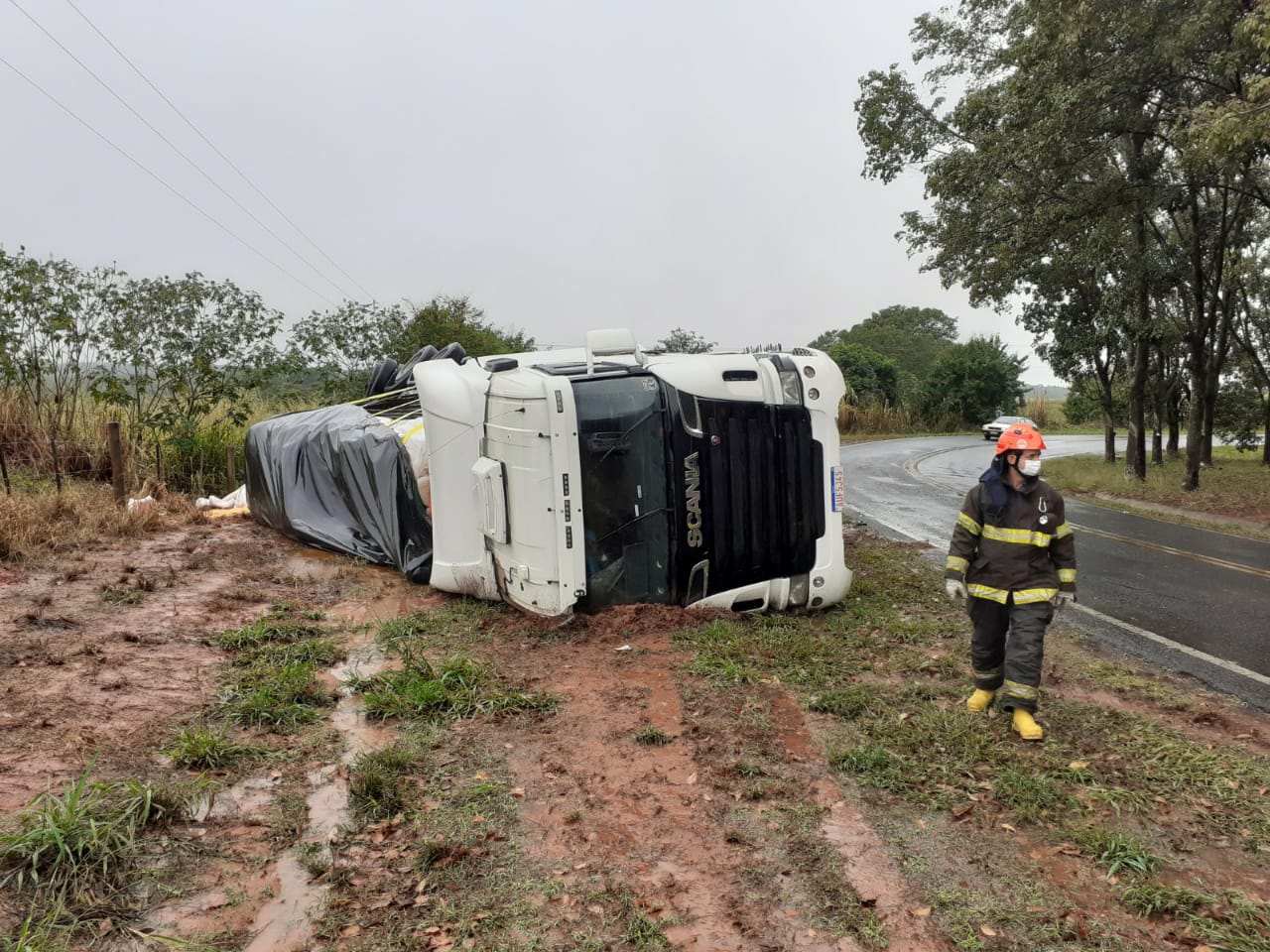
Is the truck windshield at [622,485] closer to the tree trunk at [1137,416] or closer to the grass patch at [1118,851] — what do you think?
the grass patch at [1118,851]

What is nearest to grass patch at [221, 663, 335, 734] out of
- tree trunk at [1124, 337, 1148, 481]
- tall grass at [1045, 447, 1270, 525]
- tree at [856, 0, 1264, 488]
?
tree at [856, 0, 1264, 488]

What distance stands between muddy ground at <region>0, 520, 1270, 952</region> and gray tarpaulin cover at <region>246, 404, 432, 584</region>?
86.3 inches

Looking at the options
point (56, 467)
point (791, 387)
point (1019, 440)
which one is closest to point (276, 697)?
point (791, 387)

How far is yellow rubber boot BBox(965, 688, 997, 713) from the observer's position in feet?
15.1

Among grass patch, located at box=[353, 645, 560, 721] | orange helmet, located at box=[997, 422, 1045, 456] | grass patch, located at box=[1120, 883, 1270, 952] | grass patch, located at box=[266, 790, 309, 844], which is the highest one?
orange helmet, located at box=[997, 422, 1045, 456]

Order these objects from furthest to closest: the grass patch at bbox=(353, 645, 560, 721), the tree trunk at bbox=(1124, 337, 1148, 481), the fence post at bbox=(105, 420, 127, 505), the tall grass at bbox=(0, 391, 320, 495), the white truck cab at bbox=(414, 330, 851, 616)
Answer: the tree trunk at bbox=(1124, 337, 1148, 481) < the tall grass at bbox=(0, 391, 320, 495) < the fence post at bbox=(105, 420, 127, 505) < the white truck cab at bbox=(414, 330, 851, 616) < the grass patch at bbox=(353, 645, 560, 721)

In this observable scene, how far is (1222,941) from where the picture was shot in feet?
8.95

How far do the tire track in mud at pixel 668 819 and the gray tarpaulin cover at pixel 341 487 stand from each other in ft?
11.2

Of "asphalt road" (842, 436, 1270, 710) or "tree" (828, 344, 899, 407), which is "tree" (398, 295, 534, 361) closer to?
"asphalt road" (842, 436, 1270, 710)

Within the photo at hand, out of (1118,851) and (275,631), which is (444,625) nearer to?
(275,631)

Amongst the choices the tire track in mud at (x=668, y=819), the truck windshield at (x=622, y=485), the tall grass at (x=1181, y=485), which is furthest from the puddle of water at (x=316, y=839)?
the tall grass at (x=1181, y=485)

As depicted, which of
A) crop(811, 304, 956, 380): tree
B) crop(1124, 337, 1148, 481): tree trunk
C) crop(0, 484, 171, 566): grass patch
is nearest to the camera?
crop(0, 484, 171, 566): grass patch

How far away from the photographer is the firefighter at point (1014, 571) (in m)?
4.38

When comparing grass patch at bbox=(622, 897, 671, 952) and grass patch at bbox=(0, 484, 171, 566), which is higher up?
grass patch at bbox=(0, 484, 171, 566)
